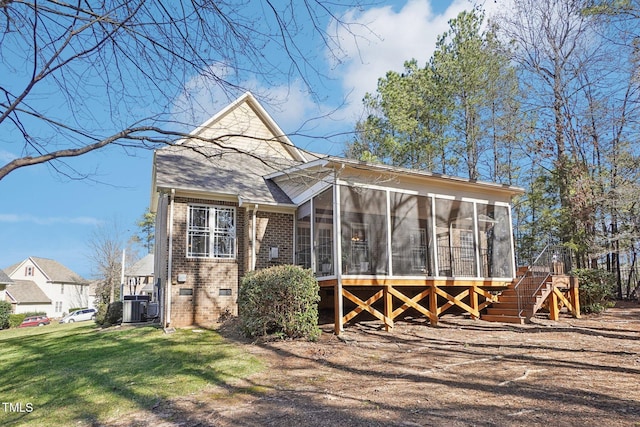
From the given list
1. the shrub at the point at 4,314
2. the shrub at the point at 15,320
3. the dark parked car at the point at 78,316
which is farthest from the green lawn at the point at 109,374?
the dark parked car at the point at 78,316

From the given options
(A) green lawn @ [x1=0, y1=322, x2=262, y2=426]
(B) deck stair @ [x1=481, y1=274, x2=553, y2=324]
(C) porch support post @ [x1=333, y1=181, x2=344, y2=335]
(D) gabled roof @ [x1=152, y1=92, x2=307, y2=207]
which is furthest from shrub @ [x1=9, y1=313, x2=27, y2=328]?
(B) deck stair @ [x1=481, y1=274, x2=553, y2=324]

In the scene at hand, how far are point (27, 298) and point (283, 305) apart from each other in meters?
45.6

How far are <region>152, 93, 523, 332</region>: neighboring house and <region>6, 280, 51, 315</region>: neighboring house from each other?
129ft

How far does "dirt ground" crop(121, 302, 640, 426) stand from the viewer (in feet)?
14.4

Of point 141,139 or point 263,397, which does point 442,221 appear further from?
point 141,139

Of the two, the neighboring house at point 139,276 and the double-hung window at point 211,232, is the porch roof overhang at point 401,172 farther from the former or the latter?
the neighboring house at point 139,276

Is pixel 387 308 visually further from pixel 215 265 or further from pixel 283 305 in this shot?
pixel 215 265

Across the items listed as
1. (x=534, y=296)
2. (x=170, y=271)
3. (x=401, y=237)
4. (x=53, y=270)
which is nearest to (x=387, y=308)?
(x=401, y=237)

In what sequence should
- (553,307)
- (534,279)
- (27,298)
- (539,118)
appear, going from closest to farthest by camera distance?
(553,307) → (534,279) → (539,118) → (27,298)

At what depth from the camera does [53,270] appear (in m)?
49.7

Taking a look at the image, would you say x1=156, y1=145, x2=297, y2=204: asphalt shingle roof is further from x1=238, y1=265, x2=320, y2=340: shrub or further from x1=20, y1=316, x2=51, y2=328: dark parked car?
x1=20, y1=316, x2=51, y2=328: dark parked car

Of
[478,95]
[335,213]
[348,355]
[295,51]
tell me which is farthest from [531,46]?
[295,51]

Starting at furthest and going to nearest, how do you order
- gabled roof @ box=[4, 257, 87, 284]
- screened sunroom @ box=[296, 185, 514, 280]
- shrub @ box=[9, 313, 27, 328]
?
gabled roof @ box=[4, 257, 87, 284]
shrub @ box=[9, 313, 27, 328]
screened sunroom @ box=[296, 185, 514, 280]

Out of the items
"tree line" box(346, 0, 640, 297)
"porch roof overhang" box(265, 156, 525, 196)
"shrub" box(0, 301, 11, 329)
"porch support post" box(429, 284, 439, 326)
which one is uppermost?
"tree line" box(346, 0, 640, 297)
